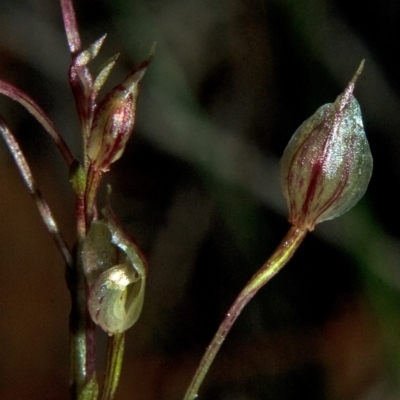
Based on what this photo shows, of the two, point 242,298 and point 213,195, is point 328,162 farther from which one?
point 213,195

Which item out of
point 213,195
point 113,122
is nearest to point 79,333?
point 113,122

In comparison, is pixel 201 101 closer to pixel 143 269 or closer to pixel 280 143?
pixel 280 143

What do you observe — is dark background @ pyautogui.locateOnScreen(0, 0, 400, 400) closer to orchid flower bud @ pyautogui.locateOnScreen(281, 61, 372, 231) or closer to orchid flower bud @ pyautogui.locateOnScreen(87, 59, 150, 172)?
orchid flower bud @ pyautogui.locateOnScreen(281, 61, 372, 231)

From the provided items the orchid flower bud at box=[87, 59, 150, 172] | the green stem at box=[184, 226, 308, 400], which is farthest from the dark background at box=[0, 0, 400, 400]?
the orchid flower bud at box=[87, 59, 150, 172]


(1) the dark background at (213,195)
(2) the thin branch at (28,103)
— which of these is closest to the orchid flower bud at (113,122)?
(2) the thin branch at (28,103)

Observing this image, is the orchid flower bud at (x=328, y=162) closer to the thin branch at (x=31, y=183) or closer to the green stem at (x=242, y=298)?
the green stem at (x=242, y=298)

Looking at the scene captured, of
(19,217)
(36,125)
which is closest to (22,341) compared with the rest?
(19,217)
